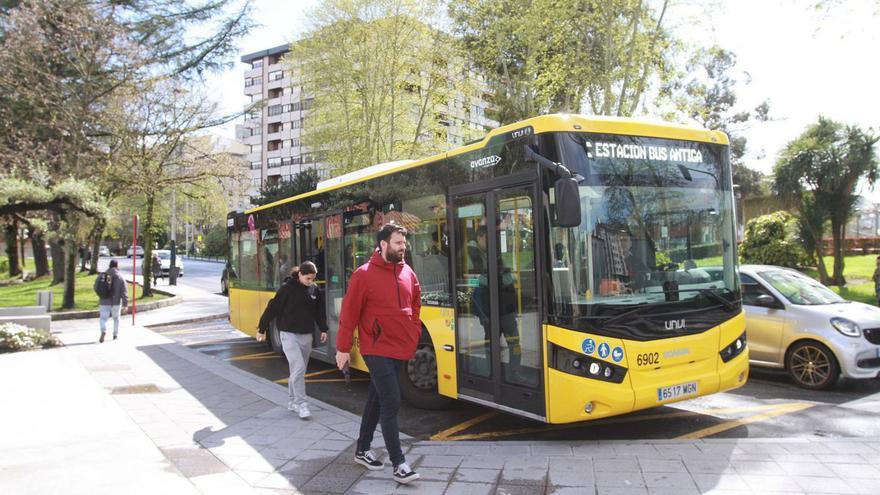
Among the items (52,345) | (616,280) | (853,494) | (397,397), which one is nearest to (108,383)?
(52,345)

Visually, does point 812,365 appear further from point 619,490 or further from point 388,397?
point 388,397

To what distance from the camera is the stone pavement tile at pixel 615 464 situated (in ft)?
15.8

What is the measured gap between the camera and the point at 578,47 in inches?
667

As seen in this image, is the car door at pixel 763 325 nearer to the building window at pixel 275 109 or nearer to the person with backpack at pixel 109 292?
the person with backpack at pixel 109 292

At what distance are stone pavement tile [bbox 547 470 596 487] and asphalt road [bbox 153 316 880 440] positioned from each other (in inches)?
45.4

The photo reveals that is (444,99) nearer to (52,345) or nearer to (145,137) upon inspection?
(145,137)

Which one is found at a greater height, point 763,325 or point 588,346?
point 588,346

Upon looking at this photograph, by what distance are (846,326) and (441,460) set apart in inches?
226

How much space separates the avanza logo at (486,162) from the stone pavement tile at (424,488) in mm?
3052

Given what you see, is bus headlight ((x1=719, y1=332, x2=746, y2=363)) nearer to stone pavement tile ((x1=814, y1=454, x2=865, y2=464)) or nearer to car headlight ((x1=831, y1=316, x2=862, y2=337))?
stone pavement tile ((x1=814, y1=454, x2=865, y2=464))

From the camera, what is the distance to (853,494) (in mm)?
4137

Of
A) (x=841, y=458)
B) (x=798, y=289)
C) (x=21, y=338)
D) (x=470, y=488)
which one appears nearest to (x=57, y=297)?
(x=21, y=338)

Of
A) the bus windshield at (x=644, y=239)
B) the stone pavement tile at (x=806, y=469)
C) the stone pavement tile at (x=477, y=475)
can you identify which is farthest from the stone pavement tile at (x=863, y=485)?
the stone pavement tile at (x=477, y=475)

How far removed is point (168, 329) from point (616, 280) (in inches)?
571
